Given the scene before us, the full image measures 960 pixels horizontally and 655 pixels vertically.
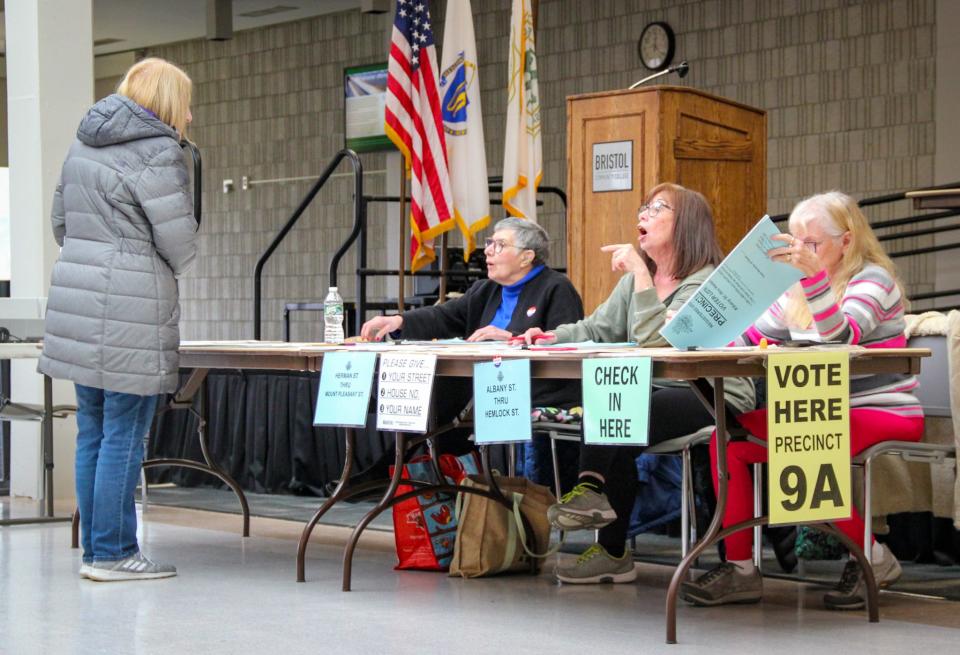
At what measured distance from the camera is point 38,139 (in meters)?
6.09

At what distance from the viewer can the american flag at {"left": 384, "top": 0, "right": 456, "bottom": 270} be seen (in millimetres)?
5934

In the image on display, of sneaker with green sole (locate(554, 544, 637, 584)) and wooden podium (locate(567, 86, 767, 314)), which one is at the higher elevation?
wooden podium (locate(567, 86, 767, 314))

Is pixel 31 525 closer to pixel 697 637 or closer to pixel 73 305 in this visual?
pixel 73 305

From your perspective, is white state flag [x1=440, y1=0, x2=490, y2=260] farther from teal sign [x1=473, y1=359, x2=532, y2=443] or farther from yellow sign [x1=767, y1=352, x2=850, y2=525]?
yellow sign [x1=767, y1=352, x2=850, y2=525]

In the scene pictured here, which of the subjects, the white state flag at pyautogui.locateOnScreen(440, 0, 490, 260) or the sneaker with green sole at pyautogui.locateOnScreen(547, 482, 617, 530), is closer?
the sneaker with green sole at pyautogui.locateOnScreen(547, 482, 617, 530)

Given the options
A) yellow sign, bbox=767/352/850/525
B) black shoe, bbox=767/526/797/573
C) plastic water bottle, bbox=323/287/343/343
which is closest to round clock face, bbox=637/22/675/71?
plastic water bottle, bbox=323/287/343/343

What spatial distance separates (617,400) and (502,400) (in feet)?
1.31

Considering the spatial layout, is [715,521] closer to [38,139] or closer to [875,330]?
[875,330]

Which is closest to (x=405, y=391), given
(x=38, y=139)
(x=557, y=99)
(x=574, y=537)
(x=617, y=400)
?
(x=617, y=400)

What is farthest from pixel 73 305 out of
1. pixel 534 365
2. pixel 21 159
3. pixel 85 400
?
pixel 21 159

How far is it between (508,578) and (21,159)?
3.38 meters

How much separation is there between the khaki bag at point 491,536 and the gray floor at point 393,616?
0.20 ft

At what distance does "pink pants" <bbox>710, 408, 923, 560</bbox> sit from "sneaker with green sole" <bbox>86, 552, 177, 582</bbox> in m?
1.61

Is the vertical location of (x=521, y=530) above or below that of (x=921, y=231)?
below
